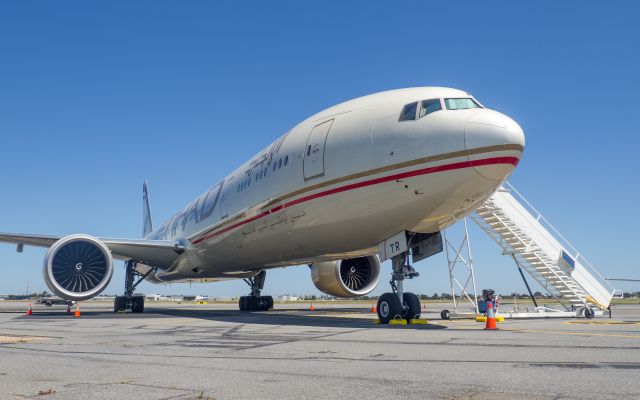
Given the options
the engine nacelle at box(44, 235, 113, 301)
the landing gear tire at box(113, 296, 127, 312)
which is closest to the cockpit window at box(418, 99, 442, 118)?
the engine nacelle at box(44, 235, 113, 301)

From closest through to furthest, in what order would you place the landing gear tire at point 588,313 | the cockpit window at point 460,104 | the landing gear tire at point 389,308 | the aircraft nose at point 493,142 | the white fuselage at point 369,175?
the aircraft nose at point 493,142 → the white fuselage at point 369,175 → the cockpit window at point 460,104 → the landing gear tire at point 389,308 → the landing gear tire at point 588,313

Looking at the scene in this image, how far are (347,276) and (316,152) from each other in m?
8.18

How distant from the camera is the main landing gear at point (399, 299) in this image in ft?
41.1

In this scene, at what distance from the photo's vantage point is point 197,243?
21.3 metres

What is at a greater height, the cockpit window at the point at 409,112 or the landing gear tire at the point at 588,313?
the cockpit window at the point at 409,112

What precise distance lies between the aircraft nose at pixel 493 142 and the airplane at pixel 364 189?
19 mm

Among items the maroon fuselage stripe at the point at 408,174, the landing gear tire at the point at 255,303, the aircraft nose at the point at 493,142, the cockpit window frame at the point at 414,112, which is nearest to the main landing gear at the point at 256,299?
the landing gear tire at the point at 255,303

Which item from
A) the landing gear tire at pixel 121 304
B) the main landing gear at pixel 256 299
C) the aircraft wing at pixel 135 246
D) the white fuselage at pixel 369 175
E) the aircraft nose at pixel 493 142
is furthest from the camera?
the main landing gear at pixel 256 299

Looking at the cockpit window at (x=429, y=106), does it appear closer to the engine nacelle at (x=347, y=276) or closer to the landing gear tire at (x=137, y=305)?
the engine nacelle at (x=347, y=276)

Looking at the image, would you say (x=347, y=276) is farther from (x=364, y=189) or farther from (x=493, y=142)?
(x=493, y=142)

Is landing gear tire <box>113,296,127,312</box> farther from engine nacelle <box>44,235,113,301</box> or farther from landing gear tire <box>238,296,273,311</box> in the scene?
engine nacelle <box>44,235,113,301</box>

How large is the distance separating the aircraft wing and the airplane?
7.39 ft

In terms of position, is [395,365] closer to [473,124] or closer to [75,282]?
[473,124]

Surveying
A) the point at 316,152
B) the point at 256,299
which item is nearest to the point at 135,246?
the point at 256,299
